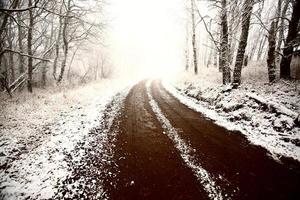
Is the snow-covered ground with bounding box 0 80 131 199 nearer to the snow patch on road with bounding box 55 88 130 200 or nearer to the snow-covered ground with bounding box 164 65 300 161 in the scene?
the snow patch on road with bounding box 55 88 130 200

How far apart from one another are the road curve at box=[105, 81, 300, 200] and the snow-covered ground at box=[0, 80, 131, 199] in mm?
1385

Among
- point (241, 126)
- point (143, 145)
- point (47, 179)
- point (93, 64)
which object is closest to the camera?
point (47, 179)

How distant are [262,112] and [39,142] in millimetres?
8337

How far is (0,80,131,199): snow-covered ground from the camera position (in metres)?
4.27

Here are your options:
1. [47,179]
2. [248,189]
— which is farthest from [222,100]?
[47,179]

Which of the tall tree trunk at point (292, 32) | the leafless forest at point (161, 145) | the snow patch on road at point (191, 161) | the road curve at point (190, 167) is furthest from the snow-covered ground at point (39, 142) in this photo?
the tall tree trunk at point (292, 32)

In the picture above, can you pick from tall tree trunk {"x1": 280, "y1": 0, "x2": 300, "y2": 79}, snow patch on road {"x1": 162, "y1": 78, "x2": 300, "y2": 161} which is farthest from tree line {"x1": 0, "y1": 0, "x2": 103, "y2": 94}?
tall tree trunk {"x1": 280, "y1": 0, "x2": 300, "y2": 79}

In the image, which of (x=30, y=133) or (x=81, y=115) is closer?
(x=30, y=133)

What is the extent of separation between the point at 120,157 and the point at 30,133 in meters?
3.78

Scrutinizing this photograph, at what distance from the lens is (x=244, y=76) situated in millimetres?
14672

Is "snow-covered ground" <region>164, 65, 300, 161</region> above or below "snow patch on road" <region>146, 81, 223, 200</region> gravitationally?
above

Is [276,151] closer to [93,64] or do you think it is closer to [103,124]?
[103,124]

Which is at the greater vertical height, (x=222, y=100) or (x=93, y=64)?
(x=93, y=64)

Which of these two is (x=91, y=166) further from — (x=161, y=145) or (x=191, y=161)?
(x=191, y=161)
